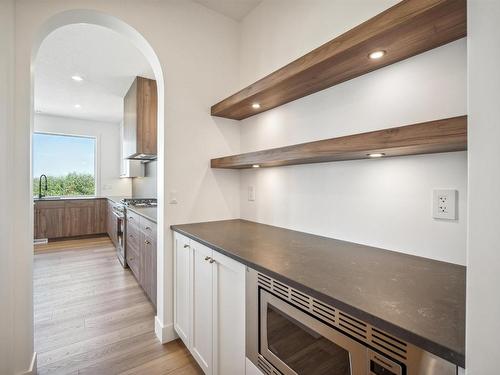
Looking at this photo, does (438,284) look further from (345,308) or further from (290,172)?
(290,172)

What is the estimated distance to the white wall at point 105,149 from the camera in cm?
545

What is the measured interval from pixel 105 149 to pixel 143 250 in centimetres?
436

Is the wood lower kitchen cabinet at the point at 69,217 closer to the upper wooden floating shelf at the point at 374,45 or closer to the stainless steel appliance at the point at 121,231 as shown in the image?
the stainless steel appliance at the point at 121,231

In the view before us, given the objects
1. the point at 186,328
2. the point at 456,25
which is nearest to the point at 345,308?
the point at 456,25

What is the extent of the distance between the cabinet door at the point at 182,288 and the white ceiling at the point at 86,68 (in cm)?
225

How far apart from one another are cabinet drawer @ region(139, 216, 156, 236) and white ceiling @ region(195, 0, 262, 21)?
1.96 metres

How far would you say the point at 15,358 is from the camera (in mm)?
1378

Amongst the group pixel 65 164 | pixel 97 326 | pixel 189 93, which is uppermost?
pixel 189 93

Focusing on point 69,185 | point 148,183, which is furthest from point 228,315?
point 69,185

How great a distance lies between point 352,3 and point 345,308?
152cm

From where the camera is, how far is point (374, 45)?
1.00 meters

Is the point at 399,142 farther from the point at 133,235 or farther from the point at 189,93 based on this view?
the point at 133,235

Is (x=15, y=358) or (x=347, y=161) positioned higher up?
(x=347, y=161)

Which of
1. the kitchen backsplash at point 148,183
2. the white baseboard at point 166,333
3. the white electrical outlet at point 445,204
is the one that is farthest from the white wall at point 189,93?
the kitchen backsplash at point 148,183
